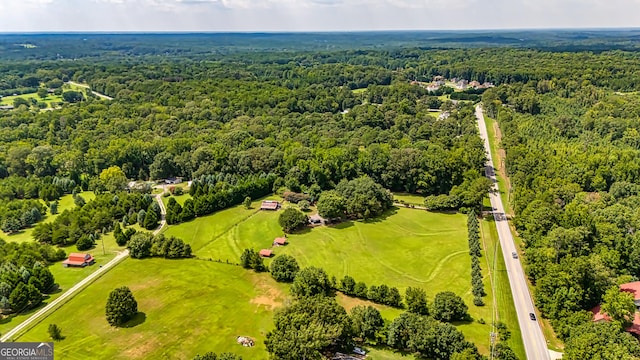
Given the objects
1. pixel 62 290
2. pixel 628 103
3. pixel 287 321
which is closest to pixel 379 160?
pixel 287 321

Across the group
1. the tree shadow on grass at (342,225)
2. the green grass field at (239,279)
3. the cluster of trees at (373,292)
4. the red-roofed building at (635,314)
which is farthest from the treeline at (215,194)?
the red-roofed building at (635,314)

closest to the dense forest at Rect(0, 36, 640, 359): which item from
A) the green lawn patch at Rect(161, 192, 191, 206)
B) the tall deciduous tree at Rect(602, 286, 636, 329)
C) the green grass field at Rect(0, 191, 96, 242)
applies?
the green grass field at Rect(0, 191, 96, 242)

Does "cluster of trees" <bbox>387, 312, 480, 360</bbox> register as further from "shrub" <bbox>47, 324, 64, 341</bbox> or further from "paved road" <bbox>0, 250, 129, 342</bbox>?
"paved road" <bbox>0, 250, 129, 342</bbox>

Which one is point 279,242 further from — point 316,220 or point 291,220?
point 316,220

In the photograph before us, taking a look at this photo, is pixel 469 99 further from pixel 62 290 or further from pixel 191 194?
pixel 62 290

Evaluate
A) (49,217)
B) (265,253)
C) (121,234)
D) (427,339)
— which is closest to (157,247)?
(121,234)
